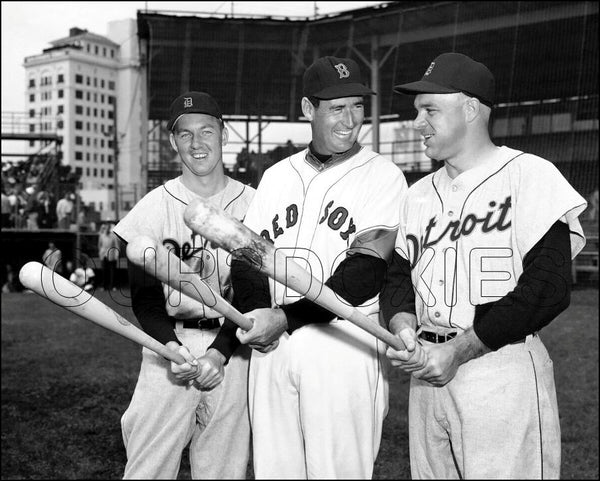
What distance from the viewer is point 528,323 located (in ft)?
6.45

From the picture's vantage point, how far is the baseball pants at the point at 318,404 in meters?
2.01

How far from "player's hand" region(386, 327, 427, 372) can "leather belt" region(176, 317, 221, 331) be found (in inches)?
34.8

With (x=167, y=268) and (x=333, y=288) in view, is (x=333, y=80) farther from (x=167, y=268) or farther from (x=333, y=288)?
(x=167, y=268)

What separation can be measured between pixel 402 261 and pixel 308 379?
45cm

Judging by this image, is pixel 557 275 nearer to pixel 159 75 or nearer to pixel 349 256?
pixel 349 256

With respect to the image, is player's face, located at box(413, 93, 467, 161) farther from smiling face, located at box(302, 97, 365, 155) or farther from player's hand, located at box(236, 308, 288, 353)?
player's hand, located at box(236, 308, 288, 353)

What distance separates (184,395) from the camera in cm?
246

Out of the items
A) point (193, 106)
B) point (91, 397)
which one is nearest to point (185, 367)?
point (193, 106)

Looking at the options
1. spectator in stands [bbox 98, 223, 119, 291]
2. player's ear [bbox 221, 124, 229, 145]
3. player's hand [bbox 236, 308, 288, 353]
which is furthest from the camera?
spectator in stands [bbox 98, 223, 119, 291]

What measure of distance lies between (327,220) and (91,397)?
1492 centimetres

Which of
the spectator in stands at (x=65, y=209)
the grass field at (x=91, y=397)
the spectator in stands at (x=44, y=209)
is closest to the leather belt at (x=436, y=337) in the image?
the spectator in stands at (x=65, y=209)

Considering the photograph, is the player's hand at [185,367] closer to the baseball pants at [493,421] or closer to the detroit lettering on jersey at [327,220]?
the detroit lettering on jersey at [327,220]

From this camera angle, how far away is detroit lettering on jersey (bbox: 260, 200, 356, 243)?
6.89 ft

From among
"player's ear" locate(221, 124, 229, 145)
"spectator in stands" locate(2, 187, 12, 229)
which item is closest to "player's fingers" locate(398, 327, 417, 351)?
"player's ear" locate(221, 124, 229, 145)
